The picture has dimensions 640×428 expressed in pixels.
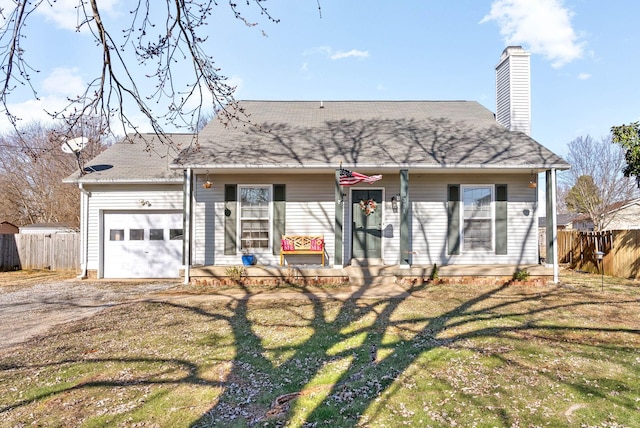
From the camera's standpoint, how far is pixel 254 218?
32.0 feet

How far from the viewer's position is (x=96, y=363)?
14.2 feet

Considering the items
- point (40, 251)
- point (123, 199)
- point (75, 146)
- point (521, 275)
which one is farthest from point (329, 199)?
point (40, 251)

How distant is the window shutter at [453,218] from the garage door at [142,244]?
24.7ft

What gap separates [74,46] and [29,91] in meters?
1.05

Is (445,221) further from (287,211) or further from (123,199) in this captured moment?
(123,199)

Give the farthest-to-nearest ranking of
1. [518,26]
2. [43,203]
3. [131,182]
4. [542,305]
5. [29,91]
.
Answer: [43,203], [131,182], [518,26], [542,305], [29,91]

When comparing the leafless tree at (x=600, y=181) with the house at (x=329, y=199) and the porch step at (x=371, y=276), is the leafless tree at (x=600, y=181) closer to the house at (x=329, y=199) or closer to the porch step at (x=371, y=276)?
the house at (x=329, y=199)

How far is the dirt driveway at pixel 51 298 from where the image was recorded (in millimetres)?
5972

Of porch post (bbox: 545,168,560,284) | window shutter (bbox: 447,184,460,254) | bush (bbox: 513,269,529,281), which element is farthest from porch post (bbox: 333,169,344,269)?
porch post (bbox: 545,168,560,284)

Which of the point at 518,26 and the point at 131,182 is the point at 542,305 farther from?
the point at 131,182

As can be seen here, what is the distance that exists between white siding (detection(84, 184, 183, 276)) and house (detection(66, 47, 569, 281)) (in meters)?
0.03

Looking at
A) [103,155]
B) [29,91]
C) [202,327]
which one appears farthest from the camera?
[103,155]

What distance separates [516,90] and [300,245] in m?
8.02

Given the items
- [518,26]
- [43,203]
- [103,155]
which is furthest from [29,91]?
[43,203]
